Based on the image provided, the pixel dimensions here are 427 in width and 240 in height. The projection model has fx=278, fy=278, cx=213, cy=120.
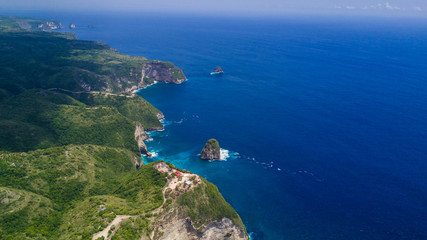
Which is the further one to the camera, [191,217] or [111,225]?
[191,217]

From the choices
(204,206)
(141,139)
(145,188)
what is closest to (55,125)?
(141,139)

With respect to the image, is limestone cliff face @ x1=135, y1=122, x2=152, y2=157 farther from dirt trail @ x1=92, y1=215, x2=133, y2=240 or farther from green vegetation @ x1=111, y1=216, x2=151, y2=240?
green vegetation @ x1=111, y1=216, x2=151, y2=240

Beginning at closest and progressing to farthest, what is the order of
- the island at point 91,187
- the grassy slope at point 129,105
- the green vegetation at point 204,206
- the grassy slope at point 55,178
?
the island at point 91,187 → the grassy slope at point 55,178 → the green vegetation at point 204,206 → the grassy slope at point 129,105

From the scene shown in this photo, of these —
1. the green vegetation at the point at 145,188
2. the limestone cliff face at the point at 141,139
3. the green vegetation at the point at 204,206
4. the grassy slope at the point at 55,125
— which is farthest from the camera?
the limestone cliff face at the point at 141,139

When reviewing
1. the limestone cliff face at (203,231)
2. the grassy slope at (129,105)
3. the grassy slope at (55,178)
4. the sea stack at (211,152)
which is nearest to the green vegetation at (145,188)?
the limestone cliff face at (203,231)

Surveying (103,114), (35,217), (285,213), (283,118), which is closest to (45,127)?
(103,114)

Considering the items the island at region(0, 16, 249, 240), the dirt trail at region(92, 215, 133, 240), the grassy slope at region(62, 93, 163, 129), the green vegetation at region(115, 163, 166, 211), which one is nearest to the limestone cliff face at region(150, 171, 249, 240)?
the island at region(0, 16, 249, 240)

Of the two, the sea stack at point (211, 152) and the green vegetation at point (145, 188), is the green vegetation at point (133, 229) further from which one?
the sea stack at point (211, 152)

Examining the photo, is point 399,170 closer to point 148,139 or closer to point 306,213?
point 306,213

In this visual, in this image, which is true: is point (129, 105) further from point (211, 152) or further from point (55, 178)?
point (55, 178)
